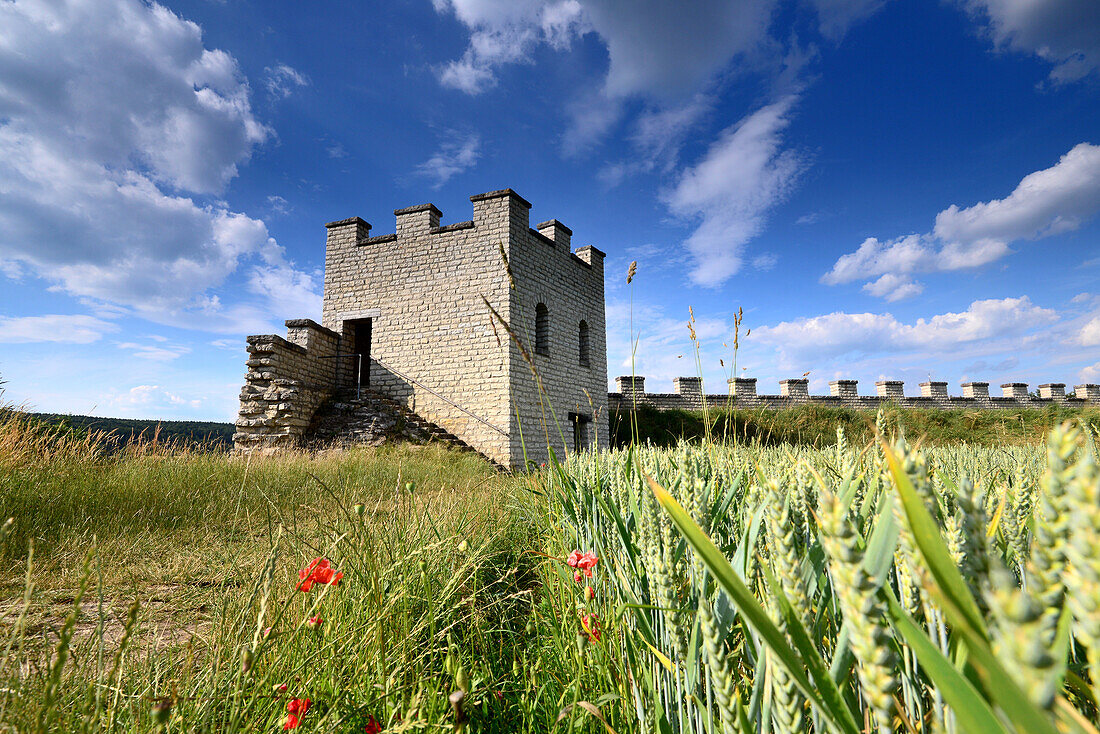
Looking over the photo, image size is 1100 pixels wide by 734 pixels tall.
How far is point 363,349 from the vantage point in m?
13.9

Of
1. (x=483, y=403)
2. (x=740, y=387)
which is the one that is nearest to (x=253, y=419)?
(x=483, y=403)

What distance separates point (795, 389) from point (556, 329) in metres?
10.1

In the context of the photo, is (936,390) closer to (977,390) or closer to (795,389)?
(977,390)

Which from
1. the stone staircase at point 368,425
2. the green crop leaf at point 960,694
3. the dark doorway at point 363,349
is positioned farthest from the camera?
the dark doorway at point 363,349

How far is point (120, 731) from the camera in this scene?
4.00ft

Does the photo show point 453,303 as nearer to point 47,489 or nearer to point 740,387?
point 47,489

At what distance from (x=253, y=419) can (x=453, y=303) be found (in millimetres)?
5163

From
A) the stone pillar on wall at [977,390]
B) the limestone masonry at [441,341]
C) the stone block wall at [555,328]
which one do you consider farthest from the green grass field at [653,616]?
the stone pillar on wall at [977,390]

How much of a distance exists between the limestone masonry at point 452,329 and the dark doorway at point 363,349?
1.4 inches

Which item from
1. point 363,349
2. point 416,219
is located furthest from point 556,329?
point 363,349

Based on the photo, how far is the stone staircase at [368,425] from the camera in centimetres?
1069

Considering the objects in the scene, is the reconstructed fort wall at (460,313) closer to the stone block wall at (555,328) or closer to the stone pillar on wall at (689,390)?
the stone block wall at (555,328)

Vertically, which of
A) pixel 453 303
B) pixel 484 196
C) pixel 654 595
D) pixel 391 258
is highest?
pixel 484 196

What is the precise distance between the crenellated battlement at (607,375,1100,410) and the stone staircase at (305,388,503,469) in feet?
21.9
